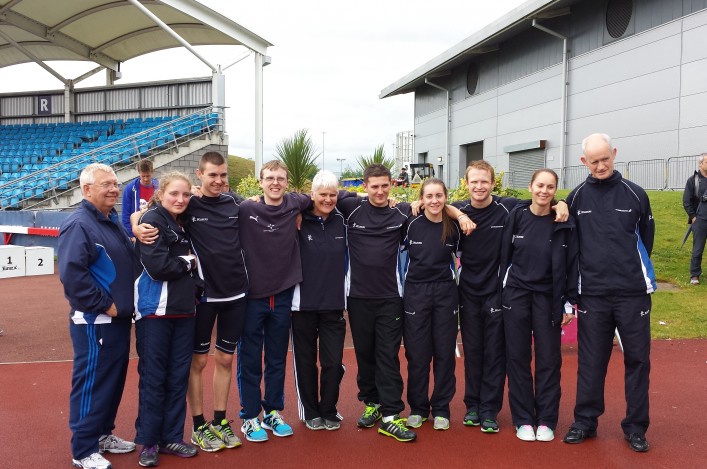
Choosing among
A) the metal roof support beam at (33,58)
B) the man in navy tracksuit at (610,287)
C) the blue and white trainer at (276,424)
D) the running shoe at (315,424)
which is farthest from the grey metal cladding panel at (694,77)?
the metal roof support beam at (33,58)

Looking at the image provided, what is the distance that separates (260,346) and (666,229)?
35.8 feet

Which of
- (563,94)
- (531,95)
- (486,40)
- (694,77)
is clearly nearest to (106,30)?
(486,40)

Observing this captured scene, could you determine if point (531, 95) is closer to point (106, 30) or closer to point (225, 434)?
point (106, 30)

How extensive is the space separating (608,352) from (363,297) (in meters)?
1.84

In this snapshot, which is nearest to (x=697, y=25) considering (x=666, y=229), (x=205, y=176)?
(x=666, y=229)

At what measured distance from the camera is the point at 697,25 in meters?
18.0

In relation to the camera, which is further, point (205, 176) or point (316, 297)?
point (316, 297)

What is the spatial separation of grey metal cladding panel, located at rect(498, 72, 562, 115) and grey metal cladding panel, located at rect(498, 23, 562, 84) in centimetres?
61

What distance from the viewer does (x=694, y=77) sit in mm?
18234

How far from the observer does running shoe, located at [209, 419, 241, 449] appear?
446cm

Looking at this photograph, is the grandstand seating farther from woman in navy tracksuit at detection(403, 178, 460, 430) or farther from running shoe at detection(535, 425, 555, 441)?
running shoe at detection(535, 425, 555, 441)

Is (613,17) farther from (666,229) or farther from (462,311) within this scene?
(462,311)

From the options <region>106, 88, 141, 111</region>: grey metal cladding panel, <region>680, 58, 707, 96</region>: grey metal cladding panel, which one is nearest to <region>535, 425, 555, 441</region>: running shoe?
<region>680, 58, 707, 96</region>: grey metal cladding panel

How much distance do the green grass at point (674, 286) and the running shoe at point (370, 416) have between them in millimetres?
4317
